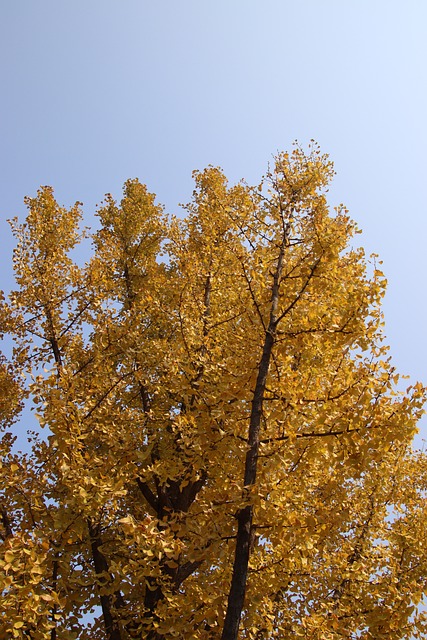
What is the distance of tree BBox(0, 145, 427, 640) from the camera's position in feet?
13.4

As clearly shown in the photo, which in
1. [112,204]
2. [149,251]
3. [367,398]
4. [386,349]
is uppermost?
[112,204]

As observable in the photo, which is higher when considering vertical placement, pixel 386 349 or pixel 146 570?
pixel 386 349

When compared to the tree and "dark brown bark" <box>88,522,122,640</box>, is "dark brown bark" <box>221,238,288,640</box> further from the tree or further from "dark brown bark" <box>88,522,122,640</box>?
"dark brown bark" <box>88,522,122,640</box>

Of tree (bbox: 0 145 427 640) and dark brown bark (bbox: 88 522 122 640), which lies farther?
dark brown bark (bbox: 88 522 122 640)

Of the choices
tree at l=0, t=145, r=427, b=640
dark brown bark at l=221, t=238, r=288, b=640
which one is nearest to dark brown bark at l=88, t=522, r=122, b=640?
tree at l=0, t=145, r=427, b=640

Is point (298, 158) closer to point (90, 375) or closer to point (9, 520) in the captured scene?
point (90, 375)

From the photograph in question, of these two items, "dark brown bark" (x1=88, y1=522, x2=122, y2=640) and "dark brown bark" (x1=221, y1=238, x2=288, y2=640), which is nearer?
"dark brown bark" (x1=221, y1=238, x2=288, y2=640)

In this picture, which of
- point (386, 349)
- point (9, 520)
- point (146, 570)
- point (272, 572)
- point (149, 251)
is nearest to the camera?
point (146, 570)

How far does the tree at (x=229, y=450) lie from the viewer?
→ 407cm

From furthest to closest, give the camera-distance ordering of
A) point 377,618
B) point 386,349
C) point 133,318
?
1. point 133,318
2. point 377,618
3. point 386,349

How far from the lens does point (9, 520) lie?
21.4ft

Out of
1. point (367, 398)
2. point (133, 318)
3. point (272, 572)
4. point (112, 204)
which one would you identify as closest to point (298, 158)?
point (367, 398)

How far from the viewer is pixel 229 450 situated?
187 inches

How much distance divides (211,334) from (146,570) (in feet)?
11.6
